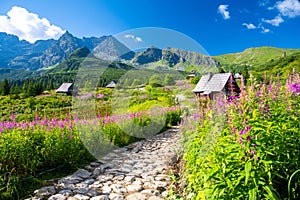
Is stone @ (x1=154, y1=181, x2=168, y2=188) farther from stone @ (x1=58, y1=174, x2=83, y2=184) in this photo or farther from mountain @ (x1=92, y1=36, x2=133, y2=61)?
mountain @ (x1=92, y1=36, x2=133, y2=61)

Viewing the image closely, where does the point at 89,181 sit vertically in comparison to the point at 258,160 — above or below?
below

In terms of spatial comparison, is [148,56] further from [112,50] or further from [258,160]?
[258,160]

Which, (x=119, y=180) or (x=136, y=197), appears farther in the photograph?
(x=119, y=180)

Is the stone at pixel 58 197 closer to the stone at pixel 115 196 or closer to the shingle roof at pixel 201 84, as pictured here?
the stone at pixel 115 196

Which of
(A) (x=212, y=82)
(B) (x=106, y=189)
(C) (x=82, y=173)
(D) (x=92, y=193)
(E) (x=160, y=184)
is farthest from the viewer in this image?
(A) (x=212, y=82)

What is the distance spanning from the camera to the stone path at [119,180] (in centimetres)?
400

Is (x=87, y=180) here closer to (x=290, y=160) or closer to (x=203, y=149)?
(x=203, y=149)

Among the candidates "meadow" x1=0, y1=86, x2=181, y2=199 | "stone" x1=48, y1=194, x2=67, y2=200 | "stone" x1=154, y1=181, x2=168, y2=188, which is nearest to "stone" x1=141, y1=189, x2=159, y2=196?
"stone" x1=154, y1=181, x2=168, y2=188

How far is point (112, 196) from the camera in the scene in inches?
158

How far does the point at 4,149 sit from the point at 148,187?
268 cm

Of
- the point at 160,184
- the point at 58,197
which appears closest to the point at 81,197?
the point at 58,197

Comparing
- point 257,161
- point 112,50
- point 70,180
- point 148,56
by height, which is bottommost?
point 70,180

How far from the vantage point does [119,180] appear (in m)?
4.84

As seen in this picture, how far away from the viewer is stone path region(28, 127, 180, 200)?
13.1 ft
